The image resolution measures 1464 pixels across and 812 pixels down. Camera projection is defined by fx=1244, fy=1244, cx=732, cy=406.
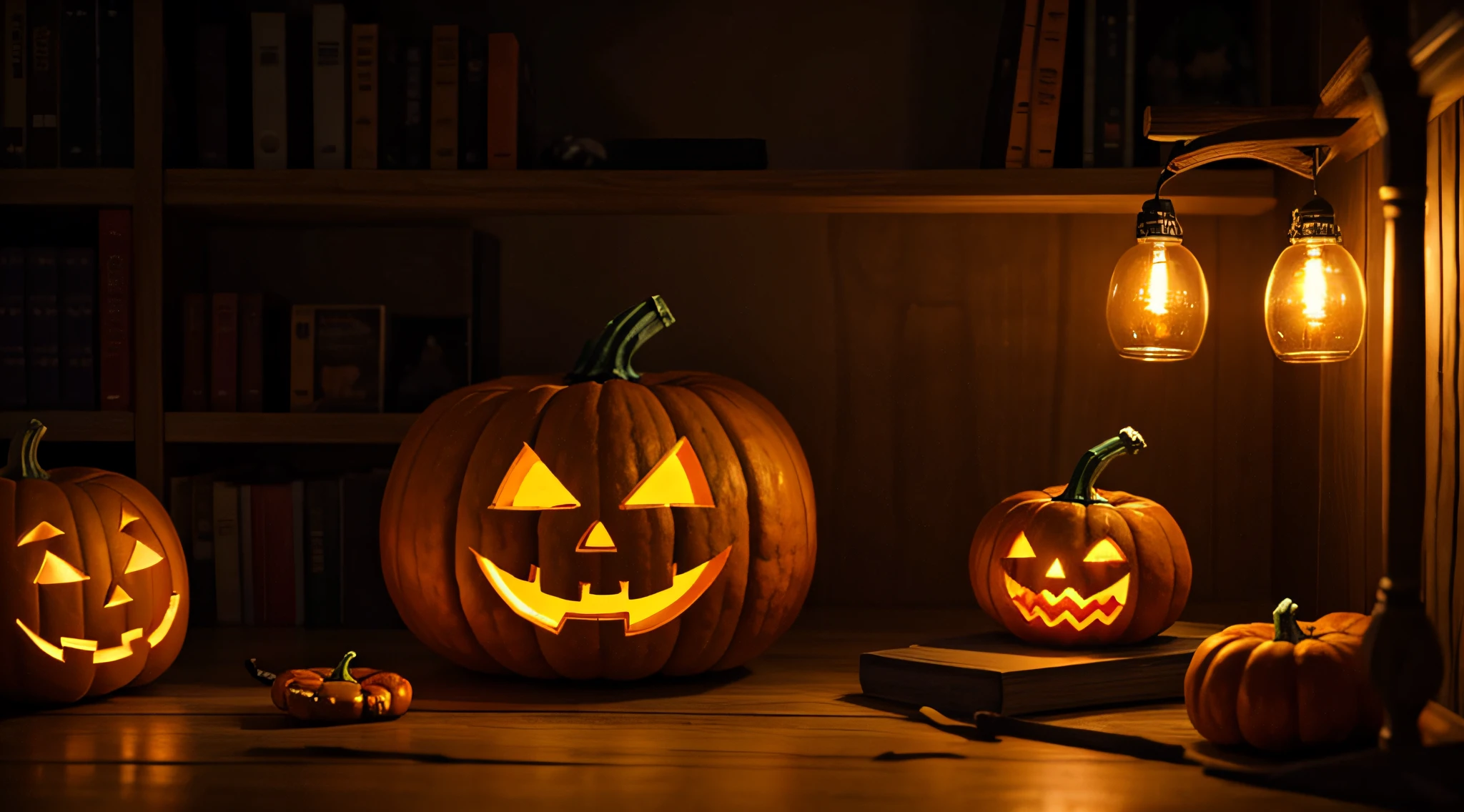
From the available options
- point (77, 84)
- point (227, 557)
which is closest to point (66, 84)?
point (77, 84)

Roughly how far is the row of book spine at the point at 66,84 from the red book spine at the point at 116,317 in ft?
0.32

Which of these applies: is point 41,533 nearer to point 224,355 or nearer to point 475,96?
point 224,355

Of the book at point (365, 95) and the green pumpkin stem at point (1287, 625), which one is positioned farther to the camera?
the book at point (365, 95)

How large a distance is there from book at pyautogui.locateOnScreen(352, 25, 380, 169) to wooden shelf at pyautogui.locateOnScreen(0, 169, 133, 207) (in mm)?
308

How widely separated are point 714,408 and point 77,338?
93cm

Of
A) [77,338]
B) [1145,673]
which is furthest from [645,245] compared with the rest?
[1145,673]

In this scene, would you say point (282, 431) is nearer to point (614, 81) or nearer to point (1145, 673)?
point (614, 81)

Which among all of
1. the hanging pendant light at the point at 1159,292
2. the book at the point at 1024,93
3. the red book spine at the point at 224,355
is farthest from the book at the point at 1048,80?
the red book spine at the point at 224,355

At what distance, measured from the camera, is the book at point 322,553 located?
1.77 meters

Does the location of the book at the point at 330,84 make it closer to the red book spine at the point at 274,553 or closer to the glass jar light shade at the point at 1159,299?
the red book spine at the point at 274,553

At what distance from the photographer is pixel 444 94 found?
1714mm

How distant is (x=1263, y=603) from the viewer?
6.10 feet

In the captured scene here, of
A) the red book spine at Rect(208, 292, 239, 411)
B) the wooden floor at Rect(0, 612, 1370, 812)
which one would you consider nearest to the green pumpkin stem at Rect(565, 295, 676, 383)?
the wooden floor at Rect(0, 612, 1370, 812)

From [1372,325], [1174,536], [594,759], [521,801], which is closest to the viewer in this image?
[521,801]
